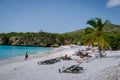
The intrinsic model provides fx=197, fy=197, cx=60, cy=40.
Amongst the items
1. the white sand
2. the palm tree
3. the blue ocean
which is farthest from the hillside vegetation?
the white sand

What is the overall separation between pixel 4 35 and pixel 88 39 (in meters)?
103

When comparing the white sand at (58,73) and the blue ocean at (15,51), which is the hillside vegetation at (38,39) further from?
the white sand at (58,73)

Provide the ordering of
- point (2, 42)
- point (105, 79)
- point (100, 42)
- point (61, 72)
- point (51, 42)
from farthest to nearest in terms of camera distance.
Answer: point (2, 42) < point (51, 42) < point (100, 42) < point (61, 72) < point (105, 79)

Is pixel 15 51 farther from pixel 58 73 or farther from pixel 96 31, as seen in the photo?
pixel 58 73

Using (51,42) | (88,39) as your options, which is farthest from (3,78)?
(51,42)

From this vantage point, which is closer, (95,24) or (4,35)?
(95,24)

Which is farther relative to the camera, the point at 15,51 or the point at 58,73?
the point at 15,51

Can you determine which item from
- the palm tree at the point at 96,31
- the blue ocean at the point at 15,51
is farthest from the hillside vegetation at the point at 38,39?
the palm tree at the point at 96,31

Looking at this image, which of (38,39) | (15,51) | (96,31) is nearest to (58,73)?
(96,31)

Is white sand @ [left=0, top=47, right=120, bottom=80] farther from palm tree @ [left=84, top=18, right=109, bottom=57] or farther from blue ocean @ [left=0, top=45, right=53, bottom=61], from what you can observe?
blue ocean @ [left=0, top=45, right=53, bottom=61]

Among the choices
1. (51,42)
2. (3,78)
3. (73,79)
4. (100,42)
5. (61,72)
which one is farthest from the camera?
(51,42)

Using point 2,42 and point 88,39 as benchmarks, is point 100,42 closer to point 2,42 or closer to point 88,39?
point 88,39

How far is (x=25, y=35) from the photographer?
384 feet

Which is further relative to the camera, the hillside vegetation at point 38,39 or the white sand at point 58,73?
the hillside vegetation at point 38,39
